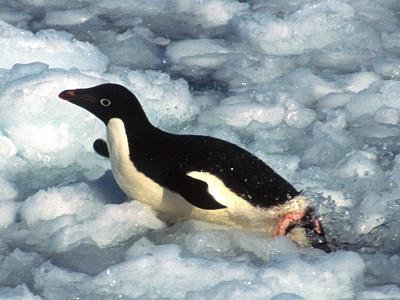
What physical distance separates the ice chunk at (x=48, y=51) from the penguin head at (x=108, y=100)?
106cm

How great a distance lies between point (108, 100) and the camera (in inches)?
91.5

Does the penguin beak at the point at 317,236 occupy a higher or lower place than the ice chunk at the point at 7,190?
higher

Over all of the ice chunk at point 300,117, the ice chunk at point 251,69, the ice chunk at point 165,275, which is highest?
the ice chunk at point 165,275

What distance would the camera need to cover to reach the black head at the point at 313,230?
2180 millimetres

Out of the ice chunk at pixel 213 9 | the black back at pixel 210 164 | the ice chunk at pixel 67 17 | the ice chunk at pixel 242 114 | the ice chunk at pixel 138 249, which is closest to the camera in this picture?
the ice chunk at pixel 138 249

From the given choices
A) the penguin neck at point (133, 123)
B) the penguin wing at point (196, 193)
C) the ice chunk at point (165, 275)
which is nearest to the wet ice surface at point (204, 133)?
the ice chunk at point (165, 275)

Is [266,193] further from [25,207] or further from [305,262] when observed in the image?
[25,207]

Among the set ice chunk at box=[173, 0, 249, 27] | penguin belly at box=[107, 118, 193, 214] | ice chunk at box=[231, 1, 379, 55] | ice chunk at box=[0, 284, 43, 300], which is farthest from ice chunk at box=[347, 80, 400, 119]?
ice chunk at box=[0, 284, 43, 300]

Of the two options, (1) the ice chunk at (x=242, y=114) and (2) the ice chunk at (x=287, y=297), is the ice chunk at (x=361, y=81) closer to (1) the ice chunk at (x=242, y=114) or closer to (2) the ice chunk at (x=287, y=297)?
(1) the ice chunk at (x=242, y=114)

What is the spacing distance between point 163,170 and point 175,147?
0.31 feet

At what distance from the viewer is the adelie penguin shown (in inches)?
86.0

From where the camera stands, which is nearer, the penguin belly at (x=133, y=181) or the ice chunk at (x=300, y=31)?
the penguin belly at (x=133, y=181)

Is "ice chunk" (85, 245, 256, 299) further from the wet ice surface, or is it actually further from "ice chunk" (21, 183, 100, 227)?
"ice chunk" (21, 183, 100, 227)

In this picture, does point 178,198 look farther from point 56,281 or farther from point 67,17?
point 67,17
